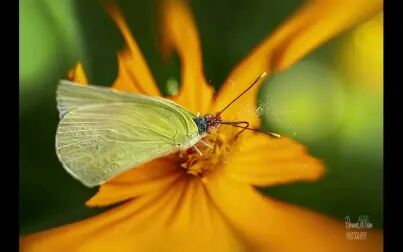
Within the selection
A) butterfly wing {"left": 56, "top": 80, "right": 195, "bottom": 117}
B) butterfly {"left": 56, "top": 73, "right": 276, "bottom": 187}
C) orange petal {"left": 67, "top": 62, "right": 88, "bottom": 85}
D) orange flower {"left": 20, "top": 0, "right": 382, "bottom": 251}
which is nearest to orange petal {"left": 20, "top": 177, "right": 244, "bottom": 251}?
orange flower {"left": 20, "top": 0, "right": 382, "bottom": 251}

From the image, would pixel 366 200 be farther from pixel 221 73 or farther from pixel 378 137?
pixel 221 73

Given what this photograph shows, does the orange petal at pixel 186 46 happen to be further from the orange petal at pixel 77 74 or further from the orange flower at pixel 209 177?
the orange petal at pixel 77 74

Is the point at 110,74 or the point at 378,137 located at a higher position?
the point at 110,74

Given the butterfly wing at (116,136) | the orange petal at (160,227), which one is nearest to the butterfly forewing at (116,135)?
the butterfly wing at (116,136)

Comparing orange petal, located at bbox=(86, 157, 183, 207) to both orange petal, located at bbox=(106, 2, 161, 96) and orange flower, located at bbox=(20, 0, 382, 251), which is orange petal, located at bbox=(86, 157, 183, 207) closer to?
orange flower, located at bbox=(20, 0, 382, 251)

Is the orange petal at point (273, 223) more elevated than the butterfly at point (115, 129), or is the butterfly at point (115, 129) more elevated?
the butterfly at point (115, 129)
